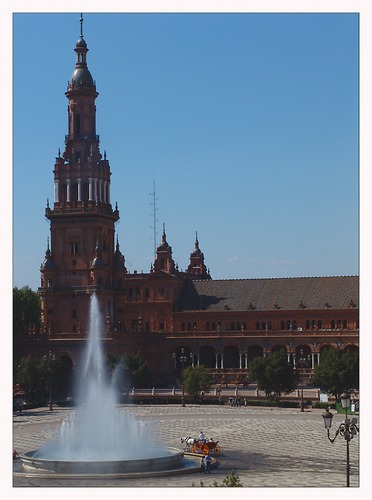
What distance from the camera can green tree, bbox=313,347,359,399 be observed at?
104m

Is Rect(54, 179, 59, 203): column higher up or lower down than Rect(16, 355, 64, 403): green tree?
higher up

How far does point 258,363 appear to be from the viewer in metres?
109

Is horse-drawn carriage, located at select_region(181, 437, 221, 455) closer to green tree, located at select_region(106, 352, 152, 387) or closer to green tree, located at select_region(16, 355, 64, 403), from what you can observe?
green tree, located at select_region(16, 355, 64, 403)

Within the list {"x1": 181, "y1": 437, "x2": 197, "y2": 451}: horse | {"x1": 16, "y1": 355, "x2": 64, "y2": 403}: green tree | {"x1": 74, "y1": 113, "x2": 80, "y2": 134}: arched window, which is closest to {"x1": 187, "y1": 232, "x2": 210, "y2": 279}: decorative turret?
{"x1": 74, "y1": 113, "x2": 80, "y2": 134}: arched window

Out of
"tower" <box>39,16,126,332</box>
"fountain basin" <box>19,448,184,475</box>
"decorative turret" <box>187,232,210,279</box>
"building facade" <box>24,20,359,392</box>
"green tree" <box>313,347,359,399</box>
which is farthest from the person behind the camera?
"decorative turret" <box>187,232,210,279</box>

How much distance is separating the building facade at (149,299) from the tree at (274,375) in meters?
27.0

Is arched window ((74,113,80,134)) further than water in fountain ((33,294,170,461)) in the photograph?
Yes

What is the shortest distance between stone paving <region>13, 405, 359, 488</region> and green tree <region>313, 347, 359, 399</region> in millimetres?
5516

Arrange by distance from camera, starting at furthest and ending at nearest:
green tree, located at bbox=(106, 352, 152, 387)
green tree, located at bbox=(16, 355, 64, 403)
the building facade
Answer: the building facade, green tree, located at bbox=(106, 352, 152, 387), green tree, located at bbox=(16, 355, 64, 403)

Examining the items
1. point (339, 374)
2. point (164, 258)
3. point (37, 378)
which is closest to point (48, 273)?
point (164, 258)

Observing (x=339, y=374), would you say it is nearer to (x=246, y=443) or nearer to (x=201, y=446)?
(x=246, y=443)

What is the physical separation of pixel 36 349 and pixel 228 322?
944 inches
